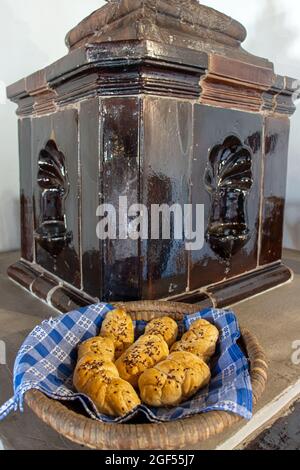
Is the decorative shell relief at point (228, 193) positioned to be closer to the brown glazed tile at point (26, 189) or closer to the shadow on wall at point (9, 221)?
the brown glazed tile at point (26, 189)

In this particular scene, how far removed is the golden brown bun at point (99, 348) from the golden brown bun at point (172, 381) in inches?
3.4

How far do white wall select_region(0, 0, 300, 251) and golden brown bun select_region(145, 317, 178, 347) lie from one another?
136cm

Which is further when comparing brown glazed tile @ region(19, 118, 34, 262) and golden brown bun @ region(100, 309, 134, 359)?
brown glazed tile @ region(19, 118, 34, 262)

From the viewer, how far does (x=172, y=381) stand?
1.89 feet

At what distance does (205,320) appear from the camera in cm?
77

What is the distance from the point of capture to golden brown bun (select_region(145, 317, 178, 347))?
74cm

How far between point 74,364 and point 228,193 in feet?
2.37

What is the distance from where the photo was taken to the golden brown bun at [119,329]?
733mm

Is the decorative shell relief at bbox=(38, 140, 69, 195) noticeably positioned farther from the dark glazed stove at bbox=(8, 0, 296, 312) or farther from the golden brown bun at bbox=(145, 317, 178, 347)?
the golden brown bun at bbox=(145, 317, 178, 347)

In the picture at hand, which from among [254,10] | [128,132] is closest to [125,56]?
[128,132]

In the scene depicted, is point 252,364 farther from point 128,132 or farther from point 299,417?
point 128,132

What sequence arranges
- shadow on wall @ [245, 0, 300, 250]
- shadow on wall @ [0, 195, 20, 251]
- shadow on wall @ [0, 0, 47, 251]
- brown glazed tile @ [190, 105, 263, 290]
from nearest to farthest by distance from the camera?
brown glazed tile @ [190, 105, 263, 290] < shadow on wall @ [0, 0, 47, 251] < shadow on wall @ [0, 195, 20, 251] < shadow on wall @ [245, 0, 300, 250]

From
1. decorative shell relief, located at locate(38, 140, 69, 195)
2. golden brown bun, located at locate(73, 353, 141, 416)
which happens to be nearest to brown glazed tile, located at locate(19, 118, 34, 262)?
decorative shell relief, located at locate(38, 140, 69, 195)

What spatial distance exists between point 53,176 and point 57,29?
1095mm
